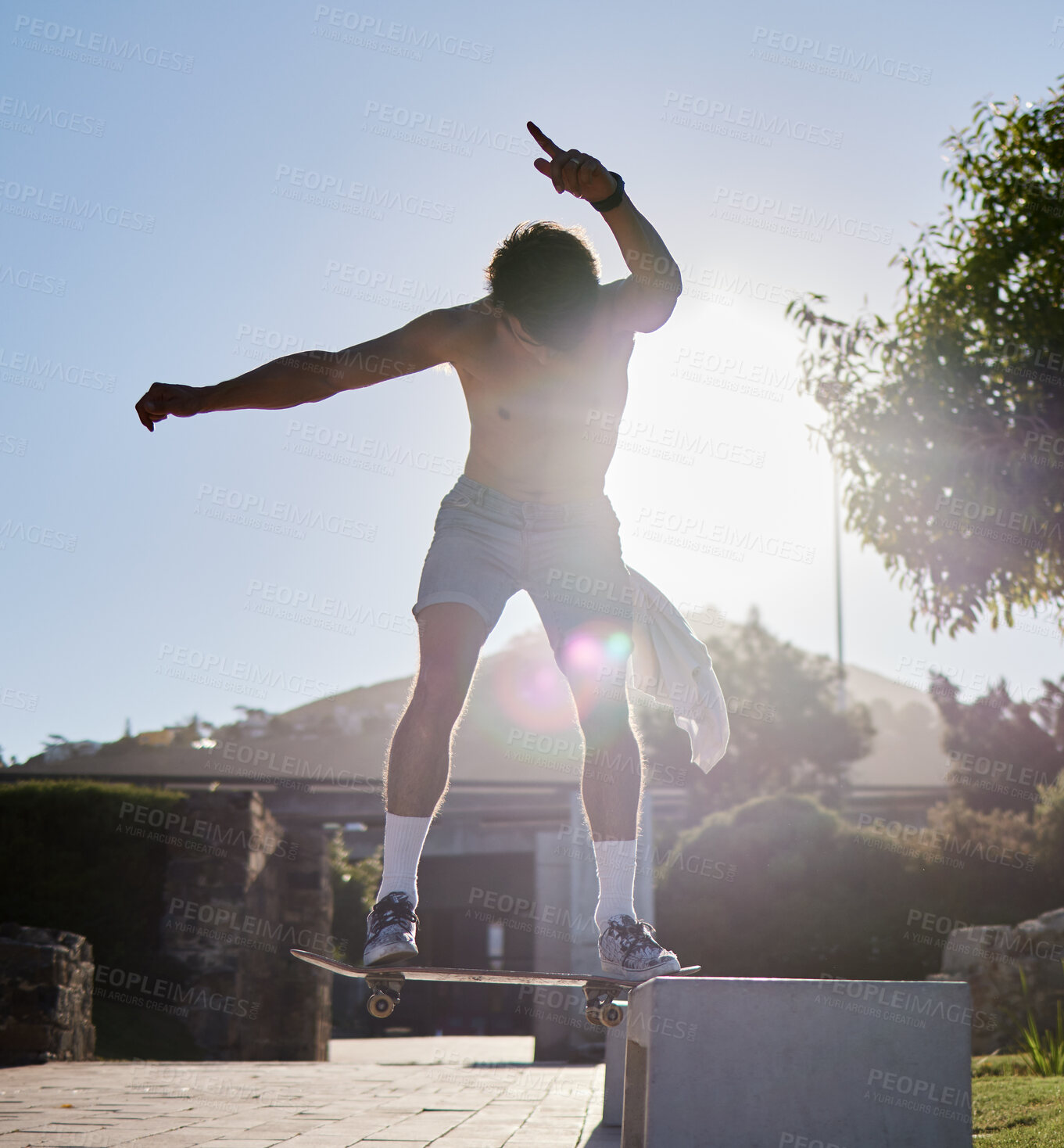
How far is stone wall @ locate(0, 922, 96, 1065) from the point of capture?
8820mm

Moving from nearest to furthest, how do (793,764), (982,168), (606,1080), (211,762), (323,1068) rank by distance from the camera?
(606,1080) < (323,1068) < (982,168) < (211,762) < (793,764)

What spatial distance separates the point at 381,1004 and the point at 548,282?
7.17ft

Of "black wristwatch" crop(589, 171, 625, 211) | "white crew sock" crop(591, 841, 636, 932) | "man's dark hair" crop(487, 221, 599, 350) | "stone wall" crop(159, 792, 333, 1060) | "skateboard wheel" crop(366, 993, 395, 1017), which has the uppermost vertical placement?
"black wristwatch" crop(589, 171, 625, 211)

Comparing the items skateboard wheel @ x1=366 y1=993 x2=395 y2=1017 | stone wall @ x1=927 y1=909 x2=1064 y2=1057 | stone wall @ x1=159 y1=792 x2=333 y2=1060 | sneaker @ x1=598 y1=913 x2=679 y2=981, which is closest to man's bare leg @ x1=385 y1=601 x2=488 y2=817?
skateboard wheel @ x1=366 y1=993 x2=395 y2=1017

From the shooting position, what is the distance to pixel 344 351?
3.29m

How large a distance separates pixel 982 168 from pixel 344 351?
10.2m

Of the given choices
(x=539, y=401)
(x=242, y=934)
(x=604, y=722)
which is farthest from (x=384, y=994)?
(x=242, y=934)

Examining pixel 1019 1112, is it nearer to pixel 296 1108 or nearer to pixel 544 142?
pixel 296 1108

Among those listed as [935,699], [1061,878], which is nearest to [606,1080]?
[1061,878]

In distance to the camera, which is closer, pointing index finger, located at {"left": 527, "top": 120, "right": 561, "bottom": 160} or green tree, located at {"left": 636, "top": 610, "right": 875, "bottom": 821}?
pointing index finger, located at {"left": 527, "top": 120, "right": 561, "bottom": 160}

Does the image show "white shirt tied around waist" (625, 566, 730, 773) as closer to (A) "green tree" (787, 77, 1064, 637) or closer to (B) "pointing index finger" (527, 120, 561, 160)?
(B) "pointing index finger" (527, 120, 561, 160)

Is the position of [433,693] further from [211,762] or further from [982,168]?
[211,762]

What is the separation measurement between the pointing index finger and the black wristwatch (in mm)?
176

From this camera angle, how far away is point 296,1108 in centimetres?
458
